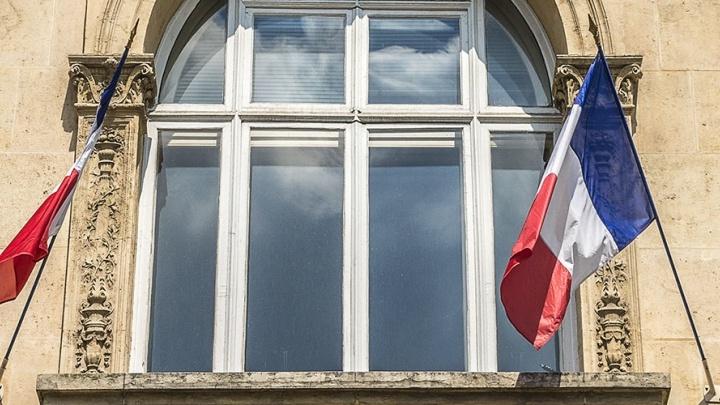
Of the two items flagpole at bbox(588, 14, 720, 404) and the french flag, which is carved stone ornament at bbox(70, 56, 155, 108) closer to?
the french flag

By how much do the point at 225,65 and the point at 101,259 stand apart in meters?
2.38

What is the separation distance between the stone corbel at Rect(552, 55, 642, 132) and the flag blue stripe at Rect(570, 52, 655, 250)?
965mm

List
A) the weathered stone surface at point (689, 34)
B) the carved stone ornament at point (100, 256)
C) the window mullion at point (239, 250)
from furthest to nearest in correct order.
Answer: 1. the weathered stone surface at point (689, 34)
2. the window mullion at point (239, 250)
3. the carved stone ornament at point (100, 256)

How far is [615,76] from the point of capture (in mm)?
15984

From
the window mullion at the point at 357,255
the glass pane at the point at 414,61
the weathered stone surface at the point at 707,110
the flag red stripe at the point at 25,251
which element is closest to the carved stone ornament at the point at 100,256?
the flag red stripe at the point at 25,251

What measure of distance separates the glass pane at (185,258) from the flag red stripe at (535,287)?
269 centimetres

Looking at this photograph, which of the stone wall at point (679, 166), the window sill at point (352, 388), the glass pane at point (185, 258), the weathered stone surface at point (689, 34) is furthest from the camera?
the weathered stone surface at point (689, 34)

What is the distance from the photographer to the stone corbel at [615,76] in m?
15.9

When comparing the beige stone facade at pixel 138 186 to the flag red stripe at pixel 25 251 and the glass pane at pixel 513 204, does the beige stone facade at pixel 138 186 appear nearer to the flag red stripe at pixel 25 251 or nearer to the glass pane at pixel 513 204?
the glass pane at pixel 513 204

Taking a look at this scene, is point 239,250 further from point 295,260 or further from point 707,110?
point 707,110

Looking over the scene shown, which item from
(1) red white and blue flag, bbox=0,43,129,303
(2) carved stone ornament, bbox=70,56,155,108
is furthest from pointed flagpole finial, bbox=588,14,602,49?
(1) red white and blue flag, bbox=0,43,129,303

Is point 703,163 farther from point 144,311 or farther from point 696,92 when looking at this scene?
point 144,311

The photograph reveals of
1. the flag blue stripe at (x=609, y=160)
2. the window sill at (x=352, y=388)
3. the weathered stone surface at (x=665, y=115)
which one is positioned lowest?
the window sill at (x=352, y=388)

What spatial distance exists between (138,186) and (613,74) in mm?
4046
